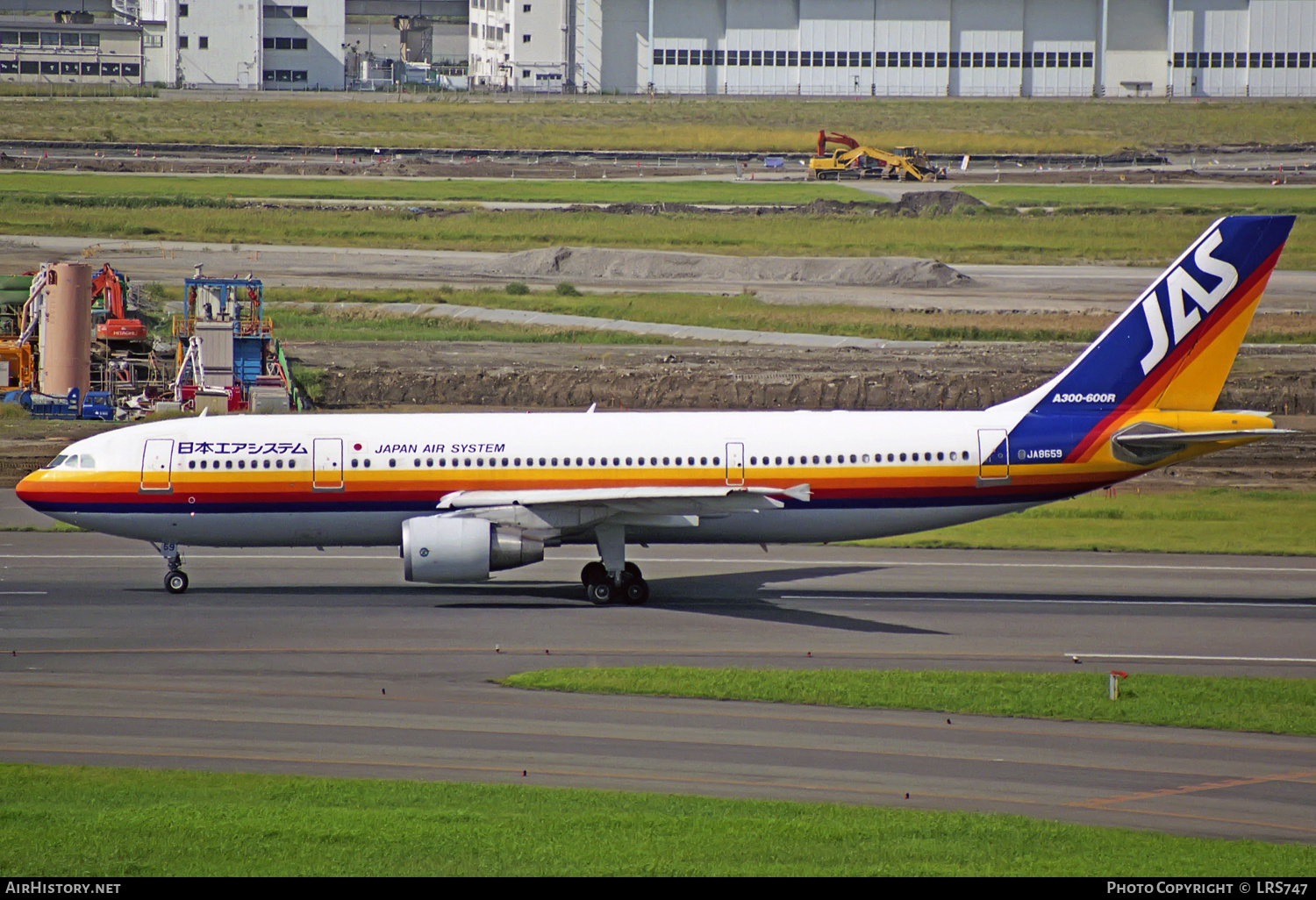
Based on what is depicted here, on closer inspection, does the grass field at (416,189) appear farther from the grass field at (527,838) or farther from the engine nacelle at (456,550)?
the grass field at (527,838)

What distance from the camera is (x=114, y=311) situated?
207 feet

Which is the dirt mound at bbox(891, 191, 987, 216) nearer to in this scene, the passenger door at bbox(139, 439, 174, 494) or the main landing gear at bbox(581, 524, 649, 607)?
the main landing gear at bbox(581, 524, 649, 607)

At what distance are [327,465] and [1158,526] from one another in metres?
24.6

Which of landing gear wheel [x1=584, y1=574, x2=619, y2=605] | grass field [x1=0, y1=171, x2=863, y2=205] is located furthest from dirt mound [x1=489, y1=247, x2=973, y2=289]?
landing gear wheel [x1=584, y1=574, x2=619, y2=605]

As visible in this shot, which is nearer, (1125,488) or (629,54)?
(1125,488)

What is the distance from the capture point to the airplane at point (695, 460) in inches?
1299

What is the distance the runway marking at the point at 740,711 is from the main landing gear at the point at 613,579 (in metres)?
7.27

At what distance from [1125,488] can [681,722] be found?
28.2 meters

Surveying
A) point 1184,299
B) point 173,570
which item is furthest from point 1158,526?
point 173,570

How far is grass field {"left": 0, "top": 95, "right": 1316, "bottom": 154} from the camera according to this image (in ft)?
484

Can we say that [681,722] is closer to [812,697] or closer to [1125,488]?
[812,697]

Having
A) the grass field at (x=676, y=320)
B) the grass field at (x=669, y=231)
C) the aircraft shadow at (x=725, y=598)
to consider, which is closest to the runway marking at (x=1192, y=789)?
the aircraft shadow at (x=725, y=598)

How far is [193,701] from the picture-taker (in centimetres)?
2517

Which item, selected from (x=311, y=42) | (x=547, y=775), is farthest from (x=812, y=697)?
(x=311, y=42)
